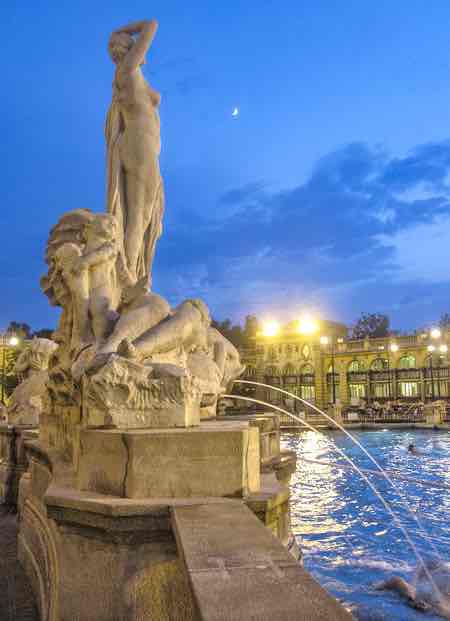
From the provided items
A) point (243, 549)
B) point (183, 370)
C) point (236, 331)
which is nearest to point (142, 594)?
point (243, 549)

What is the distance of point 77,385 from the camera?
3.86m

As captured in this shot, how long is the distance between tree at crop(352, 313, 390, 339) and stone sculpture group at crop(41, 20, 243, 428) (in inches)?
2614

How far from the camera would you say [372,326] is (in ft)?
236

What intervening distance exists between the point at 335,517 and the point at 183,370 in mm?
5071

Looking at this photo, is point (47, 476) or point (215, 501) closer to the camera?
point (215, 501)

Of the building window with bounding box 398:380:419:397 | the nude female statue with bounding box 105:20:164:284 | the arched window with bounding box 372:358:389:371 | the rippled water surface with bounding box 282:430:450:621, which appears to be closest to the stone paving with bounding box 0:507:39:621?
the rippled water surface with bounding box 282:430:450:621

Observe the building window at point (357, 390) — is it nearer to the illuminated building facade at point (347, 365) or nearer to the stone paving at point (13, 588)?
the illuminated building facade at point (347, 365)

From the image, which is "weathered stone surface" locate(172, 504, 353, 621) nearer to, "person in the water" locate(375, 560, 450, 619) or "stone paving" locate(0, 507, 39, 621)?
"stone paving" locate(0, 507, 39, 621)

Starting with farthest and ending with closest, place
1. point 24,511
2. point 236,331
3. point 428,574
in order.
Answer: point 236,331 < point 428,574 < point 24,511

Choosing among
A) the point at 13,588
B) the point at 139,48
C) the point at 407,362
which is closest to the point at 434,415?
the point at 407,362

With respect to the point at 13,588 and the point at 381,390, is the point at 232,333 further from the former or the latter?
the point at 13,588

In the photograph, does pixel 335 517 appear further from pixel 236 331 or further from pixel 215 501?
pixel 236 331

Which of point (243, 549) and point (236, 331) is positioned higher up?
point (236, 331)

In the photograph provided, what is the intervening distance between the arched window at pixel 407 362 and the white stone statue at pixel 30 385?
46.8 metres
